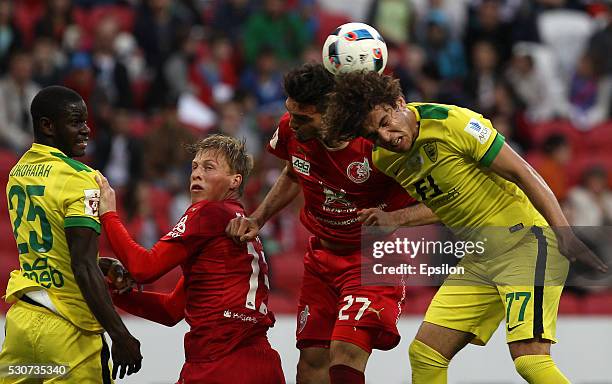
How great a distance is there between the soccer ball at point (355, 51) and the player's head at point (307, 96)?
9 cm

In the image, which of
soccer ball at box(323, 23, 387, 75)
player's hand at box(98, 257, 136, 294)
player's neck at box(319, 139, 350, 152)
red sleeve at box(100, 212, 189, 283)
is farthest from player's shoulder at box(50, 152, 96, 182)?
soccer ball at box(323, 23, 387, 75)

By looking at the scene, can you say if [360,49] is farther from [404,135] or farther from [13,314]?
[13,314]

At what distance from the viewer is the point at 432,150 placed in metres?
5.85

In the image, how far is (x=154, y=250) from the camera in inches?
220

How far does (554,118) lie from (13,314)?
9.00 m

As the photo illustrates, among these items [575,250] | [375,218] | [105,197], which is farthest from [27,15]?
[575,250]

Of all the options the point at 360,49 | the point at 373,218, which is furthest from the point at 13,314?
the point at 360,49

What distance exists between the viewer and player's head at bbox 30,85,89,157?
541 centimetres

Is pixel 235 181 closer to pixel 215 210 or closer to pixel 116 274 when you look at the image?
pixel 215 210

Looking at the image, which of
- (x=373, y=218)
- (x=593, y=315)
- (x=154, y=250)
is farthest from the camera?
(x=593, y=315)

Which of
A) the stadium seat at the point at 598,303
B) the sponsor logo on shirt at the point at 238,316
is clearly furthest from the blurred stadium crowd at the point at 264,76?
the sponsor logo on shirt at the point at 238,316

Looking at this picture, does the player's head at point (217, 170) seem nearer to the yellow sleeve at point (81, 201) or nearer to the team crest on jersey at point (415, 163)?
the yellow sleeve at point (81, 201)

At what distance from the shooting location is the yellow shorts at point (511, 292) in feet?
19.3

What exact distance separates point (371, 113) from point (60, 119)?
1573 mm
